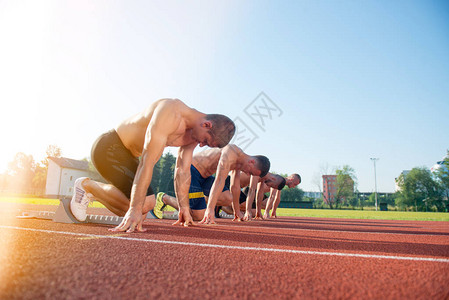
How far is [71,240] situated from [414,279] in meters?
2.64

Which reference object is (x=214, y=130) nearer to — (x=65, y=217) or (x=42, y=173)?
(x=65, y=217)

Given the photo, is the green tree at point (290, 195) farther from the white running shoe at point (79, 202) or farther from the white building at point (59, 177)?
the white running shoe at point (79, 202)

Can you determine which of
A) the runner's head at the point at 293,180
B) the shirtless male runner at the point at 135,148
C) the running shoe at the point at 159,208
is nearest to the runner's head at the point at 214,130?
the shirtless male runner at the point at 135,148

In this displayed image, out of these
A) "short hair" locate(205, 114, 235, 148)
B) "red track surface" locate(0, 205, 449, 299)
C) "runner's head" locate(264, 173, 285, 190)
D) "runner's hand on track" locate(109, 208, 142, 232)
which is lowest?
"red track surface" locate(0, 205, 449, 299)

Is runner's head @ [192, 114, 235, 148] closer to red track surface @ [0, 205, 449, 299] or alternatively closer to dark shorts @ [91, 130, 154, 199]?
dark shorts @ [91, 130, 154, 199]

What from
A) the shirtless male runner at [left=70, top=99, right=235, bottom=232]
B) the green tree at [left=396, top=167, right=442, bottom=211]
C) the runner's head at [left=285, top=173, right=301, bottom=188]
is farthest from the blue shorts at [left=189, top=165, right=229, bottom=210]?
the green tree at [left=396, top=167, right=442, bottom=211]

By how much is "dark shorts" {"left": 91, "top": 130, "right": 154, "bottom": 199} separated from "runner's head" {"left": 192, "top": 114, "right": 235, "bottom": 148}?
1.17 metres

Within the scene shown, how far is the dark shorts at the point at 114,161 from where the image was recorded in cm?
440

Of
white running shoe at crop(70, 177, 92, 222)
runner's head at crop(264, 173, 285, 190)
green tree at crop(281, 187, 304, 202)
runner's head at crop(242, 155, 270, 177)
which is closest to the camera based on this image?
white running shoe at crop(70, 177, 92, 222)

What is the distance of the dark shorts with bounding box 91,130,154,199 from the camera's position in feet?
14.4

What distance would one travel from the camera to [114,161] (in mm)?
4434

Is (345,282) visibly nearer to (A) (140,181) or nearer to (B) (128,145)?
(A) (140,181)

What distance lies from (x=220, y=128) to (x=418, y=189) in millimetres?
75297

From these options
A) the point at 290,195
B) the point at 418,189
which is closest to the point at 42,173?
the point at 290,195
